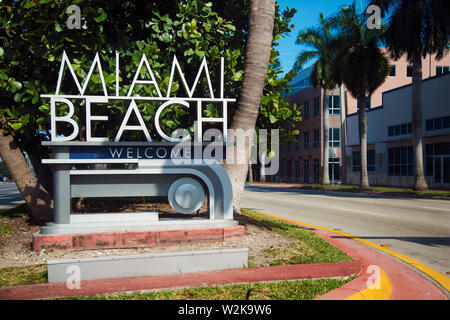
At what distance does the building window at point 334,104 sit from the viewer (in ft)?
163

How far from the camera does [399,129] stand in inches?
1458

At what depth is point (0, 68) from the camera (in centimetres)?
807

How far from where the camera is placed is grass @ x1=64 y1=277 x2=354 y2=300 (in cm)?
446

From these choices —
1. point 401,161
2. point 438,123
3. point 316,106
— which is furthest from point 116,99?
point 316,106

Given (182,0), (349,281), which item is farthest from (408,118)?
(349,281)

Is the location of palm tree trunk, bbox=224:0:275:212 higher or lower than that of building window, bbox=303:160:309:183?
higher

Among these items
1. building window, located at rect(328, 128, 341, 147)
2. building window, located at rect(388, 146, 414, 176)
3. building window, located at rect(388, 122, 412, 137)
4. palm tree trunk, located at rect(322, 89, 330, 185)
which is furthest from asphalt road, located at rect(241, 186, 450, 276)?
building window, located at rect(328, 128, 341, 147)

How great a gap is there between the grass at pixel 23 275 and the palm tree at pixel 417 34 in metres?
24.1

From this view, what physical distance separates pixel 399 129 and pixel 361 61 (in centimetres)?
1110

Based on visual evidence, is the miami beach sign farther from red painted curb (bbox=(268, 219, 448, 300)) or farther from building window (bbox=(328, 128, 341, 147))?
building window (bbox=(328, 128, 341, 147))

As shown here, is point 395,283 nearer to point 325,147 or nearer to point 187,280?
point 187,280

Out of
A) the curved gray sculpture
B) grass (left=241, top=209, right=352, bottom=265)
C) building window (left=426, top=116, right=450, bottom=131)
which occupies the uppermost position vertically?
building window (left=426, top=116, right=450, bottom=131)

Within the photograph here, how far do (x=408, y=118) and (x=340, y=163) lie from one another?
13881 mm

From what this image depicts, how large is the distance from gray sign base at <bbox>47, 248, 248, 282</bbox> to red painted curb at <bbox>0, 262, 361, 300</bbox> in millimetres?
121
